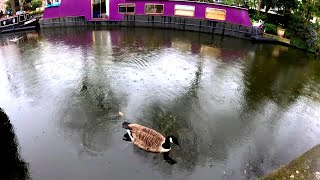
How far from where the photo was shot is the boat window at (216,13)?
29047 millimetres

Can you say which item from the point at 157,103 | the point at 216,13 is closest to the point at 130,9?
the point at 216,13

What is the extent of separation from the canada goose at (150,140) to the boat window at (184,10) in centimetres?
1825

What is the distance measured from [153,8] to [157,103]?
15.5m

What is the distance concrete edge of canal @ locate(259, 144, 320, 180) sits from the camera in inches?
457

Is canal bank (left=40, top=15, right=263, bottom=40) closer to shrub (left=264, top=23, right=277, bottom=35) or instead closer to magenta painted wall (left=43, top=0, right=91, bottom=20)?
magenta painted wall (left=43, top=0, right=91, bottom=20)

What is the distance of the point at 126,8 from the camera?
3020 cm

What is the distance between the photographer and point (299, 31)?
87.7ft

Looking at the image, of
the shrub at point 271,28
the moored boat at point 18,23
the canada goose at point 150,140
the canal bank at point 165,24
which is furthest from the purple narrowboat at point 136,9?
the canada goose at point 150,140

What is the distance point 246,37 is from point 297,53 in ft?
14.6

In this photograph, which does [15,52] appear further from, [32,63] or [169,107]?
[169,107]

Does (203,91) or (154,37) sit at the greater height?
(154,37)

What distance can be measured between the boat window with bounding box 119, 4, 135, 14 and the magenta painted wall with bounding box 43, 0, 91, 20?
9.25ft

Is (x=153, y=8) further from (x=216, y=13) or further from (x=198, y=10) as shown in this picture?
(x=216, y=13)

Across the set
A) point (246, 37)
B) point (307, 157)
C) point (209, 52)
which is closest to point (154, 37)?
point (209, 52)
